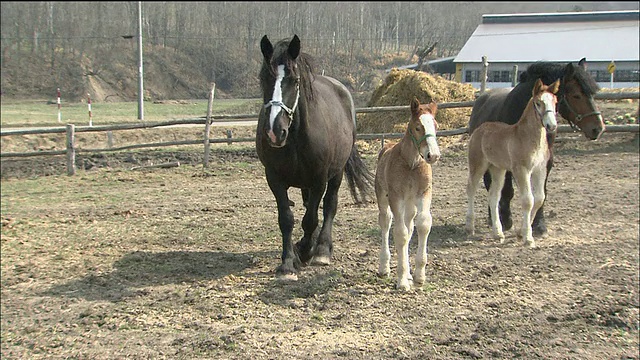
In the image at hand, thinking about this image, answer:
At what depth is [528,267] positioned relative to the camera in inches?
207

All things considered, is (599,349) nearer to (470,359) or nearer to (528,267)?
(470,359)

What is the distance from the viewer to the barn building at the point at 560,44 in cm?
2575

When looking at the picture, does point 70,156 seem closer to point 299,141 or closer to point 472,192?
point 299,141

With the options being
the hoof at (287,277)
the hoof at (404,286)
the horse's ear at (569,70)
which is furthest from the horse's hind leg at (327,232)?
the horse's ear at (569,70)

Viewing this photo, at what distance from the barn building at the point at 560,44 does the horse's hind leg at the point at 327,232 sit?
19140 millimetres

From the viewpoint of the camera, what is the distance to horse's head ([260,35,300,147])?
4.45m

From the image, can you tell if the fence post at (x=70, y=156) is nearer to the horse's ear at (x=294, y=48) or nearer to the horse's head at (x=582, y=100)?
the horse's ear at (x=294, y=48)

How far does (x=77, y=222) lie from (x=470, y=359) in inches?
239

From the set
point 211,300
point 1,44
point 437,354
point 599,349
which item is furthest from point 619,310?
point 1,44

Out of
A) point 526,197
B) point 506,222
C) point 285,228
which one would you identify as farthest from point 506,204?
point 285,228

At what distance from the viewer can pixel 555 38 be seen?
29.9 m

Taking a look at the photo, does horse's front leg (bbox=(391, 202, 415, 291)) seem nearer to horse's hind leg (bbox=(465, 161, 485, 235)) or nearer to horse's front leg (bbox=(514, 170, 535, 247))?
horse's front leg (bbox=(514, 170, 535, 247))

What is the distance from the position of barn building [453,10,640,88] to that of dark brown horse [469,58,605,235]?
17.5 meters

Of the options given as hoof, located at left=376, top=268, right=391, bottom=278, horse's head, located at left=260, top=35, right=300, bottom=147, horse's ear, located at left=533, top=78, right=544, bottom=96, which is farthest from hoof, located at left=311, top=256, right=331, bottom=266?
horse's ear, located at left=533, top=78, right=544, bottom=96
